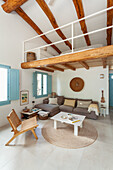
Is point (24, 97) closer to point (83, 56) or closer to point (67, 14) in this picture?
point (83, 56)

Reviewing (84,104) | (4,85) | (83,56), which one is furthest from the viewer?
(84,104)

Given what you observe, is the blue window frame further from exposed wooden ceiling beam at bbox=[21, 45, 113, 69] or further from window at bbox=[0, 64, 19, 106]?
exposed wooden ceiling beam at bbox=[21, 45, 113, 69]

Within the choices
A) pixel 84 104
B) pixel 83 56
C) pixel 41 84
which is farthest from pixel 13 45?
pixel 84 104

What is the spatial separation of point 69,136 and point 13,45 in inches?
155

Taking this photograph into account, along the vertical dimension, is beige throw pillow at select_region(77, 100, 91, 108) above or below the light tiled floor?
above

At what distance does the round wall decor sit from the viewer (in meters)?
5.29

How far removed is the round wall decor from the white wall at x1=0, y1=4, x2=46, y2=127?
2628 mm

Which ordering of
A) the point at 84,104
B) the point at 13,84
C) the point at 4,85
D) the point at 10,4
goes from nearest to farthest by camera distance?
the point at 10,4 → the point at 4,85 → the point at 13,84 → the point at 84,104

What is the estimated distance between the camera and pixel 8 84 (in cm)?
337

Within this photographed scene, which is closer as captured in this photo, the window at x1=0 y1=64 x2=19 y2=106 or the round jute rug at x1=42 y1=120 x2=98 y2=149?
the round jute rug at x1=42 y1=120 x2=98 y2=149

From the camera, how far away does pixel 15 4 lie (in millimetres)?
3006

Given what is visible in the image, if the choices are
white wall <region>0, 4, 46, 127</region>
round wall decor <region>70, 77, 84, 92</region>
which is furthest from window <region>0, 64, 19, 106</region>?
round wall decor <region>70, 77, 84, 92</region>

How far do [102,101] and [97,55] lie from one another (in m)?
3.15

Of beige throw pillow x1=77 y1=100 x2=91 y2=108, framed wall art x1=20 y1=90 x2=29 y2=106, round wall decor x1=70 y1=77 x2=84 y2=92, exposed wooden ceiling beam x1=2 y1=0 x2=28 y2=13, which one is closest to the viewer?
exposed wooden ceiling beam x1=2 y1=0 x2=28 y2=13
